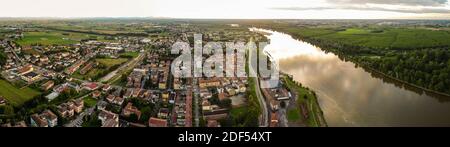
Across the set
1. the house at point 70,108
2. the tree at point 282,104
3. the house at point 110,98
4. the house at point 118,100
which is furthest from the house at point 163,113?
the tree at point 282,104

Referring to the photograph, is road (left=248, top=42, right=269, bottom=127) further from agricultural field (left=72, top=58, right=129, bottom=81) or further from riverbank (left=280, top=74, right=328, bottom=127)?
agricultural field (left=72, top=58, right=129, bottom=81)

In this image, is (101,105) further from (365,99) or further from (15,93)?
(365,99)

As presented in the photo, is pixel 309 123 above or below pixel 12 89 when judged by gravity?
below

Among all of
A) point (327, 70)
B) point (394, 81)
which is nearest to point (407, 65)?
point (394, 81)

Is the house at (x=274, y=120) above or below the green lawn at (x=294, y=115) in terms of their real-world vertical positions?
above

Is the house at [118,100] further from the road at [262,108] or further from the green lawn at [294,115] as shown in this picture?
the green lawn at [294,115]

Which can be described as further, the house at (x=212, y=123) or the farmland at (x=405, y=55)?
the farmland at (x=405, y=55)

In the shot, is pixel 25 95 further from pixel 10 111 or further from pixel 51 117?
pixel 51 117

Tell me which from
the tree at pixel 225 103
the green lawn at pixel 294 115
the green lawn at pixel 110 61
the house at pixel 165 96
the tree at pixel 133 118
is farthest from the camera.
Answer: the green lawn at pixel 110 61
